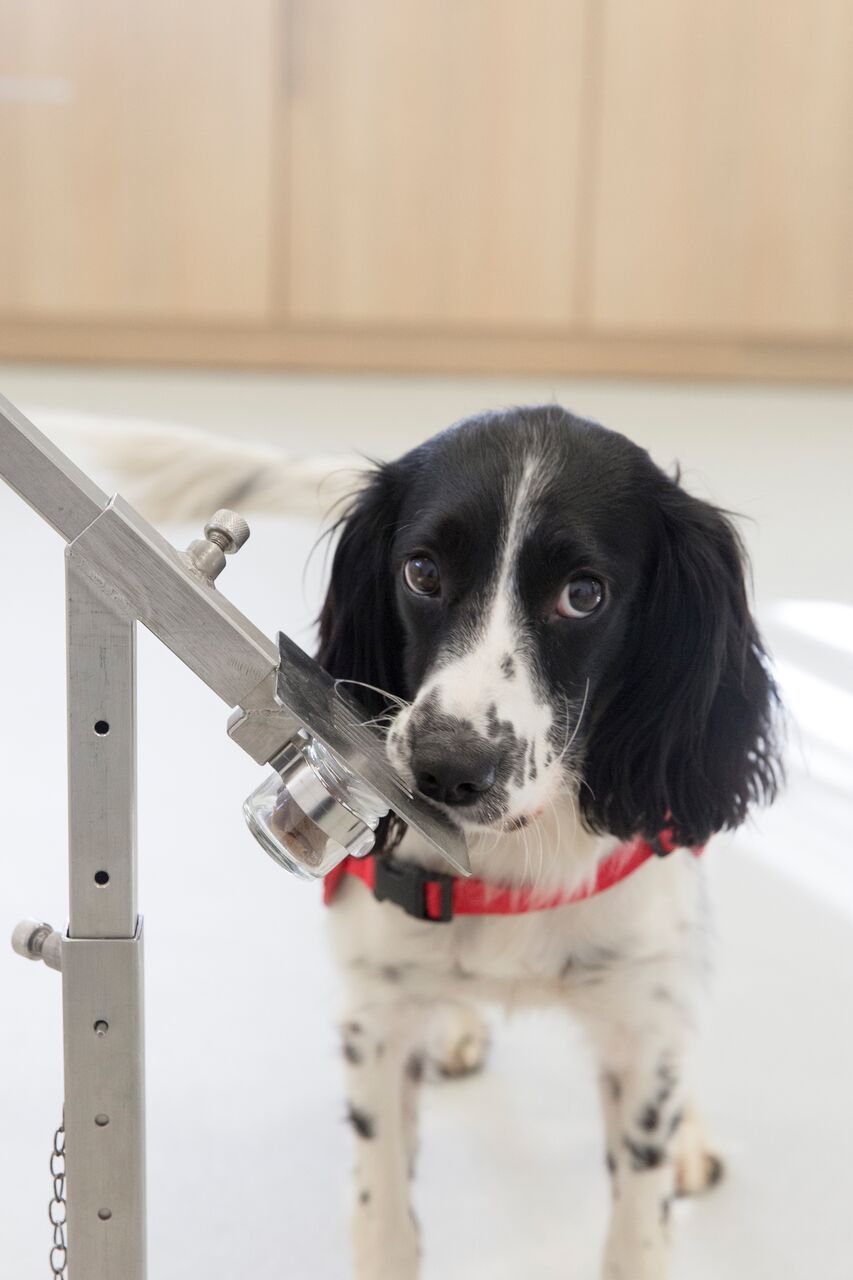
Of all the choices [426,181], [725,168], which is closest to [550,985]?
[426,181]

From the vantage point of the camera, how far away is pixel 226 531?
87cm

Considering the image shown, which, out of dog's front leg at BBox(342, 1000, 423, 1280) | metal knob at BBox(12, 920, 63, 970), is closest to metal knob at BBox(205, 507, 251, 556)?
metal knob at BBox(12, 920, 63, 970)

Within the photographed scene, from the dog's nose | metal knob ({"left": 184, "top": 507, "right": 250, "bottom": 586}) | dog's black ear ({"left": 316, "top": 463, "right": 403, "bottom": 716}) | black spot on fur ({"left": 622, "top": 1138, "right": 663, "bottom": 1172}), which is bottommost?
black spot on fur ({"left": 622, "top": 1138, "right": 663, "bottom": 1172})

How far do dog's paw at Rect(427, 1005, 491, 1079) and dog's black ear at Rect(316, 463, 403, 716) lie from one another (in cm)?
54

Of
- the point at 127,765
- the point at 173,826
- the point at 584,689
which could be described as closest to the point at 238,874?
the point at 173,826

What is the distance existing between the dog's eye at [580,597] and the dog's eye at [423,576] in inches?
4.4

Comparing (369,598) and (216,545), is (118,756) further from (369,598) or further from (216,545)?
(369,598)

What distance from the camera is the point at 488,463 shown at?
3.96 ft

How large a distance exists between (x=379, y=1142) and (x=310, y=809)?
67 centimetres

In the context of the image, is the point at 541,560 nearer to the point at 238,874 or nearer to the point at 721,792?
the point at 721,792

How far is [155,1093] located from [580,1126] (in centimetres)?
49

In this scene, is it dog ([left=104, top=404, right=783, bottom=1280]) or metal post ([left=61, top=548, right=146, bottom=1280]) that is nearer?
metal post ([left=61, top=548, right=146, bottom=1280])

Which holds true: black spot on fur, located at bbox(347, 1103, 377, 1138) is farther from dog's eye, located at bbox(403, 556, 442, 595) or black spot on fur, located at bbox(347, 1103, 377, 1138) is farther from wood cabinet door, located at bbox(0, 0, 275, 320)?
wood cabinet door, located at bbox(0, 0, 275, 320)

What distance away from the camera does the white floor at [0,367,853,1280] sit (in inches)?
55.6
